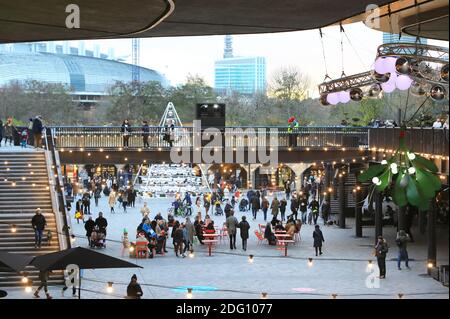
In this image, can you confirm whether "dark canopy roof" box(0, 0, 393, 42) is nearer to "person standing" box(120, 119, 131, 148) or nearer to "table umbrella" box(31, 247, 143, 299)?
"table umbrella" box(31, 247, 143, 299)

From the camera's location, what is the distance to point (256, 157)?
32719mm

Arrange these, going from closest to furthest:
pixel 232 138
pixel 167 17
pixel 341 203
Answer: pixel 167 17
pixel 341 203
pixel 232 138

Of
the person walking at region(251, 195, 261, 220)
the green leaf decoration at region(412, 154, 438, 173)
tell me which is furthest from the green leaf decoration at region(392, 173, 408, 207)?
the person walking at region(251, 195, 261, 220)

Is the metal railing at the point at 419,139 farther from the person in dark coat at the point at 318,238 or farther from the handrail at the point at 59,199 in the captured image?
the handrail at the point at 59,199

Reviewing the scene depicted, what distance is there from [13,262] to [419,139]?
13.2 m

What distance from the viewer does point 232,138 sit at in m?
33.9

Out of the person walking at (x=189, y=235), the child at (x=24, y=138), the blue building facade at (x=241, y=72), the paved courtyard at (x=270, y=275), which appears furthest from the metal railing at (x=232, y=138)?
the blue building facade at (x=241, y=72)

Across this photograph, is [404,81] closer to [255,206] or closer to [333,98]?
[333,98]

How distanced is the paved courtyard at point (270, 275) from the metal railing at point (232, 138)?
5766 mm

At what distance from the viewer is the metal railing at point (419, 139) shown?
21819mm

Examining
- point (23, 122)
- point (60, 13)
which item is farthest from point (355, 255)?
point (23, 122)

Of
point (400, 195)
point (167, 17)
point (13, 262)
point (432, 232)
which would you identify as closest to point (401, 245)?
point (432, 232)

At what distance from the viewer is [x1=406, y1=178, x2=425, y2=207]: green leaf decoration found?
12648 millimetres

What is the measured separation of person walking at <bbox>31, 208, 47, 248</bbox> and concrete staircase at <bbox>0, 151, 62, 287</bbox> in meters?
0.18
